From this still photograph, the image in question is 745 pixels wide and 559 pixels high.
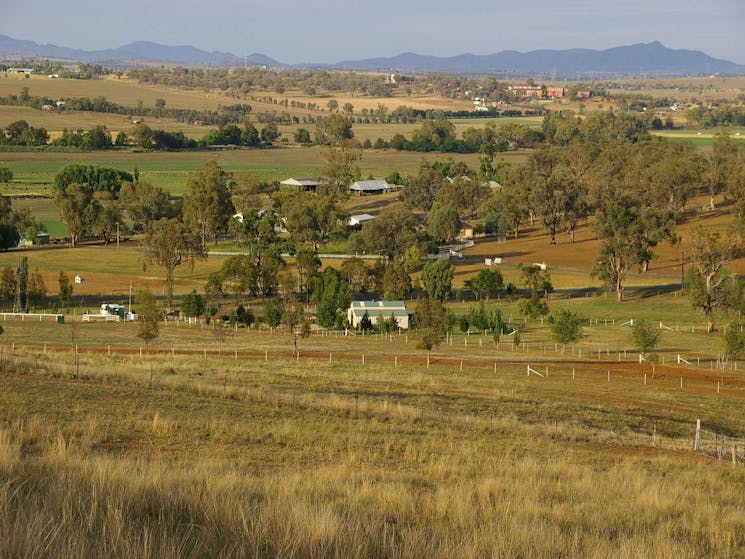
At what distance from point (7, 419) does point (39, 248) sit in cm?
6777

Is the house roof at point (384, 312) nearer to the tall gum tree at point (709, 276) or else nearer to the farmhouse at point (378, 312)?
the farmhouse at point (378, 312)

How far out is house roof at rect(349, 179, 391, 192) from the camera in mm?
116188

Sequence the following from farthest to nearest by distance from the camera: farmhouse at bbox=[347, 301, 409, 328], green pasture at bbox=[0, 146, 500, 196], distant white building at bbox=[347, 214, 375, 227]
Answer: green pasture at bbox=[0, 146, 500, 196], distant white building at bbox=[347, 214, 375, 227], farmhouse at bbox=[347, 301, 409, 328]

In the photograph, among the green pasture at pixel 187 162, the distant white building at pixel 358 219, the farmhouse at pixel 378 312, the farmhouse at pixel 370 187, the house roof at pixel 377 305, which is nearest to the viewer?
the farmhouse at pixel 378 312

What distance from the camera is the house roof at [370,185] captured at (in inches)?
4574

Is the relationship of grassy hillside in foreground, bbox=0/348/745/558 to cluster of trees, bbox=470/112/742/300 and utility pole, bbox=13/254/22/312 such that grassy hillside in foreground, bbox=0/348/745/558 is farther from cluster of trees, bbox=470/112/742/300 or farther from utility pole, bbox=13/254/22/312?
cluster of trees, bbox=470/112/742/300

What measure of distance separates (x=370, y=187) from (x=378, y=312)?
6588 cm

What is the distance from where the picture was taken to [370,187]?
117 meters

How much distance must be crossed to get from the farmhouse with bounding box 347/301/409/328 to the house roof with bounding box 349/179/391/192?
2477 inches

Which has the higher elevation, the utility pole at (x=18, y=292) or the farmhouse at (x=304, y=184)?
the farmhouse at (x=304, y=184)

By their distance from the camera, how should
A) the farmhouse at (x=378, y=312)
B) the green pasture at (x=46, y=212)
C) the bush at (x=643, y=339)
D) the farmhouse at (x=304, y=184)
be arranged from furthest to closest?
the farmhouse at (x=304, y=184) → the green pasture at (x=46, y=212) → the farmhouse at (x=378, y=312) → the bush at (x=643, y=339)

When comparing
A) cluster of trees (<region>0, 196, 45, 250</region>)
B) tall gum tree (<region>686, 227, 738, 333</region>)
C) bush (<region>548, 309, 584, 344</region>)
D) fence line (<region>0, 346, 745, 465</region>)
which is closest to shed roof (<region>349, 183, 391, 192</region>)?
cluster of trees (<region>0, 196, 45, 250</region>)

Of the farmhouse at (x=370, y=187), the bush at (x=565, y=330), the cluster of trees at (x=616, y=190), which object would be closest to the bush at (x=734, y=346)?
the bush at (x=565, y=330)

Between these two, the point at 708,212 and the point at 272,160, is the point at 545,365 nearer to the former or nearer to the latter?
the point at 708,212
